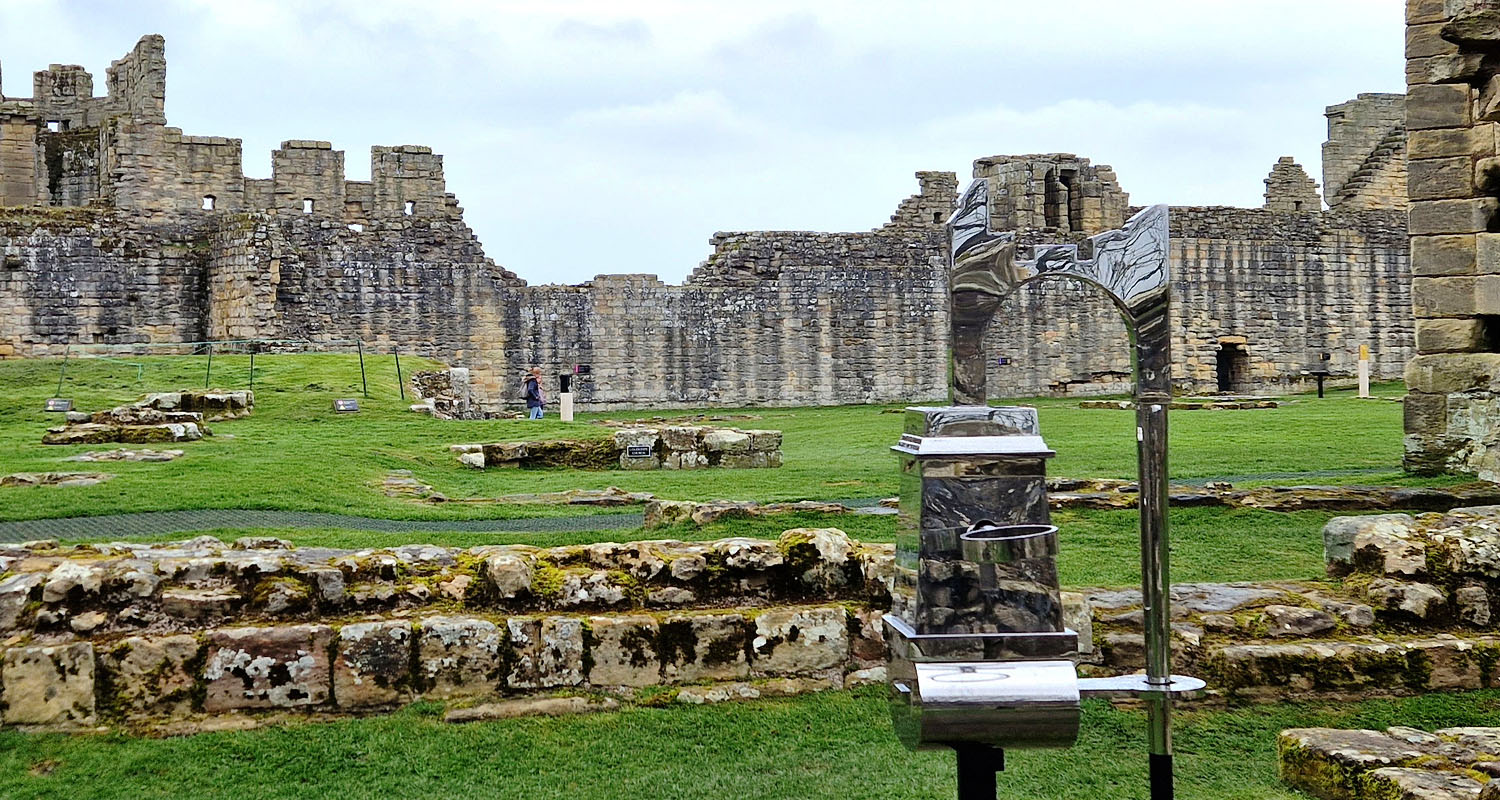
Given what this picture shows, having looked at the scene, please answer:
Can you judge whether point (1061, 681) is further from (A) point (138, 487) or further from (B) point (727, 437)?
(B) point (727, 437)

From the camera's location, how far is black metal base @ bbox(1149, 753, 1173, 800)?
2.81 metres

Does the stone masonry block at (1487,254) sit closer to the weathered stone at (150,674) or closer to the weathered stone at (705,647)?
the weathered stone at (705,647)

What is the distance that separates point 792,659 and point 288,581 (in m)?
1.70

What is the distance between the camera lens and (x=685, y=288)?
22.8 m

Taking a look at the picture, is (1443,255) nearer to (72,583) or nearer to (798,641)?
(798,641)

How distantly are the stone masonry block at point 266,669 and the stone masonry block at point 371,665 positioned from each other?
1.8 inches

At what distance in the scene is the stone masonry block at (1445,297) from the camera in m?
9.59

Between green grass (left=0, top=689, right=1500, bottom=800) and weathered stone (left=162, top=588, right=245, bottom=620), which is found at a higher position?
weathered stone (left=162, top=588, right=245, bottom=620)

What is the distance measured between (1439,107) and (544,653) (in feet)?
26.7

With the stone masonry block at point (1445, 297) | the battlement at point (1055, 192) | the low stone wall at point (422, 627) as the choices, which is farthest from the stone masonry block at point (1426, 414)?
the battlement at point (1055, 192)

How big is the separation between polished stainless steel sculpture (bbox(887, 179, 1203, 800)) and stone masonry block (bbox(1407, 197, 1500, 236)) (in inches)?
309

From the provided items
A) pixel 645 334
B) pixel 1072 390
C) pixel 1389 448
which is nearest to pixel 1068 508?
pixel 1389 448

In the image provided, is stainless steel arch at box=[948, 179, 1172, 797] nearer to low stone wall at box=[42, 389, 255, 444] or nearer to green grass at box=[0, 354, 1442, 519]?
green grass at box=[0, 354, 1442, 519]

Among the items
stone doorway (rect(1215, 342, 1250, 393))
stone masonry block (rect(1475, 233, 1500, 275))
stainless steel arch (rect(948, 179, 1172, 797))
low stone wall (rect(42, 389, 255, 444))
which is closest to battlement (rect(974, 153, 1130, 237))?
stone doorway (rect(1215, 342, 1250, 393))
